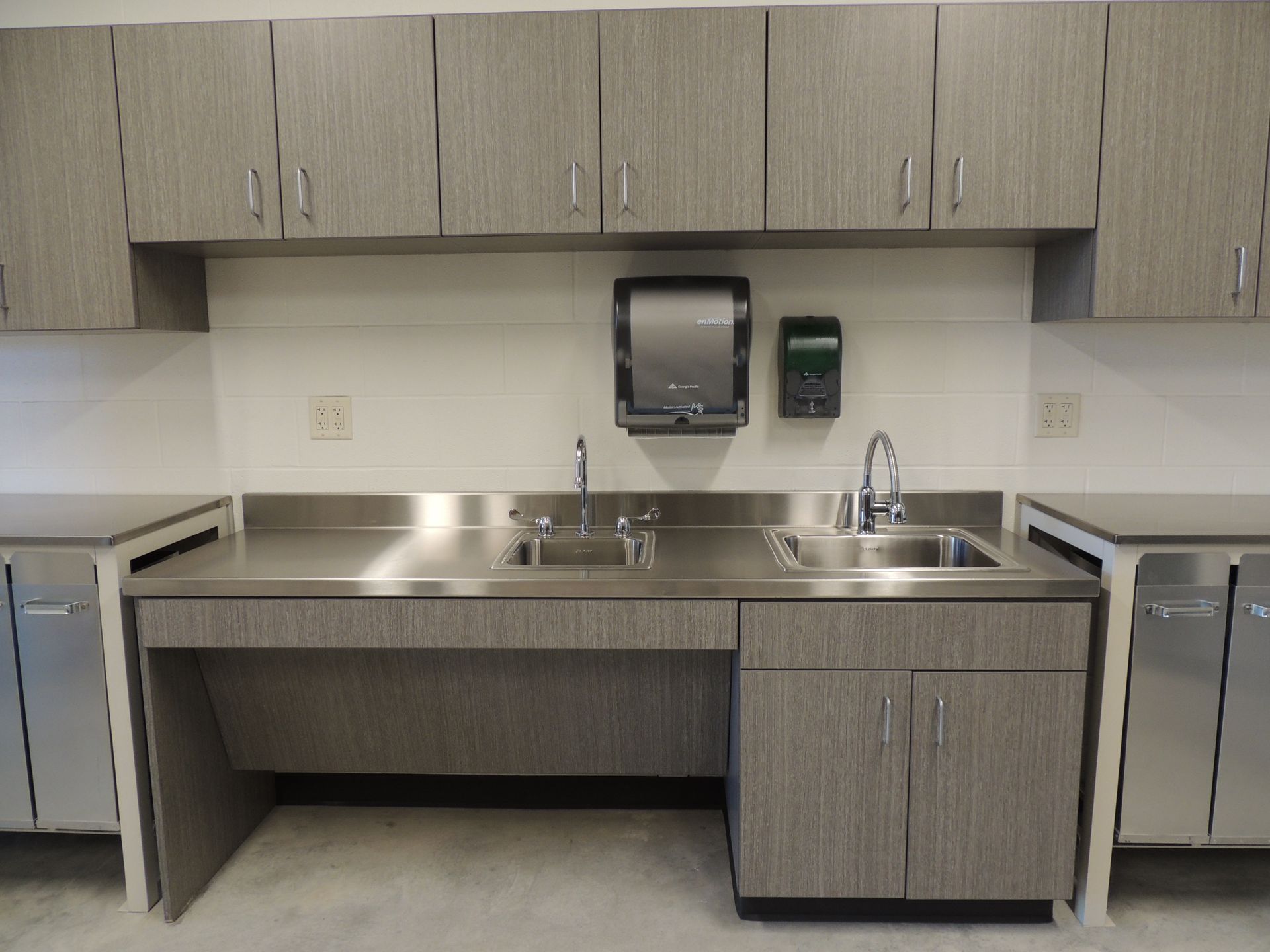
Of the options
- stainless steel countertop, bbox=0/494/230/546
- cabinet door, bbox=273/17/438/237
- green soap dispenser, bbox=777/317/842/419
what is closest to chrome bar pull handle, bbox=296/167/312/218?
cabinet door, bbox=273/17/438/237

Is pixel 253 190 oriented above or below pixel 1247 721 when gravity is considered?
above

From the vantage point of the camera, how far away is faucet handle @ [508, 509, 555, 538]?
81.5 inches

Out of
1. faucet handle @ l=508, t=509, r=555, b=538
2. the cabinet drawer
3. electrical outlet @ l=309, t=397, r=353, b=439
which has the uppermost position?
electrical outlet @ l=309, t=397, r=353, b=439

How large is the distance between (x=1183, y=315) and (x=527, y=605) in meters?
1.53

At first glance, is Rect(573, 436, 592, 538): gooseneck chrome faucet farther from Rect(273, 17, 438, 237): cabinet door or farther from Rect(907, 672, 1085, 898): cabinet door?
Rect(907, 672, 1085, 898): cabinet door

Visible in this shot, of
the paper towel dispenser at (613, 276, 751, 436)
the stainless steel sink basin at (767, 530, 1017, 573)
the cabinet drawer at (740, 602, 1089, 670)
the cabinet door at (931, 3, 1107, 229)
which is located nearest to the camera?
the cabinet drawer at (740, 602, 1089, 670)

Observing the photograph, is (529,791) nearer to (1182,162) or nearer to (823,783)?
(823,783)

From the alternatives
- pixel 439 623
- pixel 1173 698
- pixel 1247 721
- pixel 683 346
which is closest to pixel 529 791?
pixel 439 623

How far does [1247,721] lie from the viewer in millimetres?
1691

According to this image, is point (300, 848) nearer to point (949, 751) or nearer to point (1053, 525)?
point (949, 751)

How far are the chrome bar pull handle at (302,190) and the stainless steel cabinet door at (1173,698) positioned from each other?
1.90 m

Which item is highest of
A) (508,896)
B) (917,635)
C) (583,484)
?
(583,484)

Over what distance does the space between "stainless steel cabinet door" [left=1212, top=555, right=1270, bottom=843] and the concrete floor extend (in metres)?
0.24

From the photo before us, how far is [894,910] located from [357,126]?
6.74 feet
